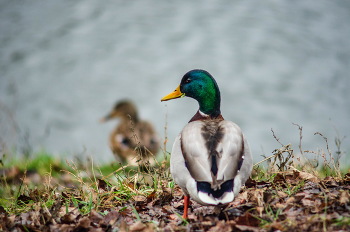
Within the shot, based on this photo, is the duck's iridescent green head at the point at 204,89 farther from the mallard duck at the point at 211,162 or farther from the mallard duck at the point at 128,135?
the mallard duck at the point at 128,135

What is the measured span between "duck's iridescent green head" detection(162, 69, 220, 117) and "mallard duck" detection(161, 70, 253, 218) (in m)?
0.33

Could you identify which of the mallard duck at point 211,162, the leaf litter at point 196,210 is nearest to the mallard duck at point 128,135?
the leaf litter at point 196,210

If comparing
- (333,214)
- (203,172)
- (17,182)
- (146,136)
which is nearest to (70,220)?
(203,172)

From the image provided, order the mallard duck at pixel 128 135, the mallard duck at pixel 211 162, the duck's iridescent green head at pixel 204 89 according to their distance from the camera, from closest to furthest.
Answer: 1. the mallard duck at pixel 211 162
2. the duck's iridescent green head at pixel 204 89
3. the mallard duck at pixel 128 135

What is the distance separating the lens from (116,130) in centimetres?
698

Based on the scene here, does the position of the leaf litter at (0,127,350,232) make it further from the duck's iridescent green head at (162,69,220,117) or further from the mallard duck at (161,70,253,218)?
the duck's iridescent green head at (162,69,220,117)

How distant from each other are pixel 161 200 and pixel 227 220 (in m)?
0.82

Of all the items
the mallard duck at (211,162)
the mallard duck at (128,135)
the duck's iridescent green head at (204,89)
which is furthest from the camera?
the mallard duck at (128,135)

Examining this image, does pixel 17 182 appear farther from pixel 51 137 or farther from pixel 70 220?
pixel 51 137

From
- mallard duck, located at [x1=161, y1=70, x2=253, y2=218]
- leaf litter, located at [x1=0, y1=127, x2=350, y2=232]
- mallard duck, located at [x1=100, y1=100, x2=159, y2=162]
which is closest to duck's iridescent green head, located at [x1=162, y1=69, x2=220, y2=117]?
mallard duck, located at [x1=161, y1=70, x2=253, y2=218]

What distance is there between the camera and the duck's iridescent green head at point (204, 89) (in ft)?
9.85

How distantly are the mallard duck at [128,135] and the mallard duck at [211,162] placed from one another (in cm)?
371

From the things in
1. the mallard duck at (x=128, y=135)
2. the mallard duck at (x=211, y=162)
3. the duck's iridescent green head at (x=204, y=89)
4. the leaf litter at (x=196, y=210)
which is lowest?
the mallard duck at (x=128, y=135)

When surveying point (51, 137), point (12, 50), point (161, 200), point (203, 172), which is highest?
point (12, 50)
